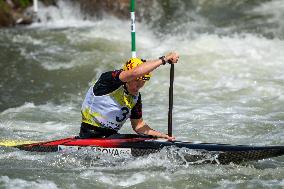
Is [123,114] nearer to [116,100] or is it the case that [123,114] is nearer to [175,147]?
[116,100]

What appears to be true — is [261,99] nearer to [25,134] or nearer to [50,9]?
[25,134]

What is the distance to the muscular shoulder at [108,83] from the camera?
6.43 m

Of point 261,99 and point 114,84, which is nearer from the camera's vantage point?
point 114,84

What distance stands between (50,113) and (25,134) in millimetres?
1293

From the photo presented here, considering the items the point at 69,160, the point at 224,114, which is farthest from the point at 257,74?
the point at 69,160

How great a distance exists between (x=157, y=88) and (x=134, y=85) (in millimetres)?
4739

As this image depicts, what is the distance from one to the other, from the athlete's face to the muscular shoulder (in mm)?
88

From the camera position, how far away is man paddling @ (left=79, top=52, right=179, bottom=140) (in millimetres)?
6277

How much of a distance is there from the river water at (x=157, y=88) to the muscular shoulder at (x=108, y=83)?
2.57 feet

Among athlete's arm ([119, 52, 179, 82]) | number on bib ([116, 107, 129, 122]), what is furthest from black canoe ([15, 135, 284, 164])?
athlete's arm ([119, 52, 179, 82])

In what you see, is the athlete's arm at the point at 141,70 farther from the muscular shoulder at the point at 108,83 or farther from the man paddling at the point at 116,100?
the muscular shoulder at the point at 108,83

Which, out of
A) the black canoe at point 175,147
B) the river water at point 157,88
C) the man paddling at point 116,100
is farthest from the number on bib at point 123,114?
the river water at point 157,88

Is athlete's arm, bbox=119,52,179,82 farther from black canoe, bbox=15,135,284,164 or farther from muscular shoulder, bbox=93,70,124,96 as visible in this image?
black canoe, bbox=15,135,284,164

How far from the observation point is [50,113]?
32.8 ft
